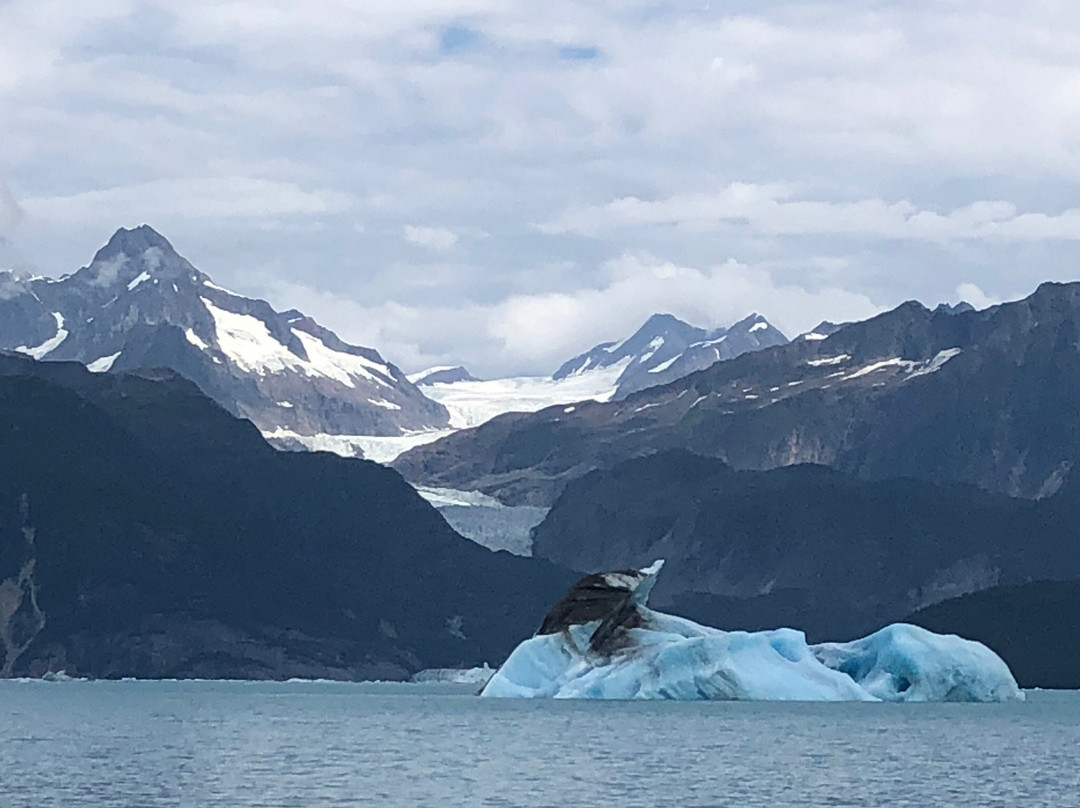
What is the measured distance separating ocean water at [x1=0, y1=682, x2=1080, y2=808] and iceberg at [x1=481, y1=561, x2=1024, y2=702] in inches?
97.5

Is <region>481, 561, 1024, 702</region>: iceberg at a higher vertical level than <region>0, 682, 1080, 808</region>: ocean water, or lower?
higher

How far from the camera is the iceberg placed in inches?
6260

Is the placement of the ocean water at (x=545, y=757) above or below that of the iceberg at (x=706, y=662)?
below

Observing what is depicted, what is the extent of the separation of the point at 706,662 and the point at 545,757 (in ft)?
170

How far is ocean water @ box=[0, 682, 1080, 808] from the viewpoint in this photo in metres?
86.1

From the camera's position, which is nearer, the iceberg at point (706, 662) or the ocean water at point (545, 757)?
the ocean water at point (545, 757)

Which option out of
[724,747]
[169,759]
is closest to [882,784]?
[724,747]

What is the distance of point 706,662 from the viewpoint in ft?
517

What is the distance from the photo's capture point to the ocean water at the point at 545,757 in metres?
86.1

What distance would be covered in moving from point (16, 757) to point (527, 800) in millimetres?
33252

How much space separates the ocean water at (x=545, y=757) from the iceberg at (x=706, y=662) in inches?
97.5

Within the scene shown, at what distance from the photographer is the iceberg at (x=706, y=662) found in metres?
159

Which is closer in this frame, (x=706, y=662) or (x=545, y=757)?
(x=545, y=757)

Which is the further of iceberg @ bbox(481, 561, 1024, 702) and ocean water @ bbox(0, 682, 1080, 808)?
iceberg @ bbox(481, 561, 1024, 702)
